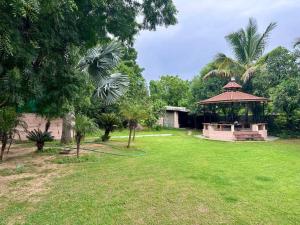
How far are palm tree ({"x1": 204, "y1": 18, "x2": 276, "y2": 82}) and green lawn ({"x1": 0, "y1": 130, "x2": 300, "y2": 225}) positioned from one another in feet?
48.3

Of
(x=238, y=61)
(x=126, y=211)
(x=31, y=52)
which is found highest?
(x=238, y=61)

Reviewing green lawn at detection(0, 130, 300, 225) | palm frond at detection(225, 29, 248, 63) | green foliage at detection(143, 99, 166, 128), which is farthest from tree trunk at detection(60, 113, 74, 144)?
palm frond at detection(225, 29, 248, 63)

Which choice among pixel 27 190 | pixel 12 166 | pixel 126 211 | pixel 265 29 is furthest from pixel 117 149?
pixel 265 29

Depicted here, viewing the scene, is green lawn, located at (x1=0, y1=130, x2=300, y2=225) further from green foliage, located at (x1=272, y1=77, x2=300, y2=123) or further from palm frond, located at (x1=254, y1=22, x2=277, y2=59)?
palm frond, located at (x1=254, y1=22, x2=277, y2=59)

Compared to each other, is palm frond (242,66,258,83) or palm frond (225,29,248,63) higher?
palm frond (225,29,248,63)

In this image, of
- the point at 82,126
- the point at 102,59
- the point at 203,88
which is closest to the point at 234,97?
the point at 203,88

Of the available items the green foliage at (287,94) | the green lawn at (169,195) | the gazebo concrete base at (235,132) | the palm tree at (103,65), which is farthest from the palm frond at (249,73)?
the green lawn at (169,195)

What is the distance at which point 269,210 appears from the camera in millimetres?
5172

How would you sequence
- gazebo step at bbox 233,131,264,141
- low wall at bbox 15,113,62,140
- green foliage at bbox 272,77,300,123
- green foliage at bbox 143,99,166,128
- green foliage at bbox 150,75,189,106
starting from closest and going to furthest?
low wall at bbox 15,113,62,140 < green foliage at bbox 272,77,300,123 < gazebo step at bbox 233,131,264,141 < green foliage at bbox 143,99,166,128 < green foliage at bbox 150,75,189,106

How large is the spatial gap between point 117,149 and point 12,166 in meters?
4.72

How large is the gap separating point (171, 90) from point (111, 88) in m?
18.7

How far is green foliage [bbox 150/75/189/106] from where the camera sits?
3334 cm

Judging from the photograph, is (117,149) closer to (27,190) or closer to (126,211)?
(27,190)

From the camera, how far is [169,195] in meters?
5.95
